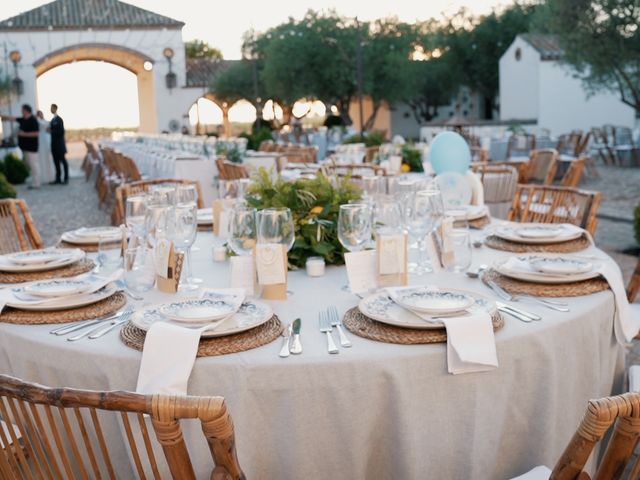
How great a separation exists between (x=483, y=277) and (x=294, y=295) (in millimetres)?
599

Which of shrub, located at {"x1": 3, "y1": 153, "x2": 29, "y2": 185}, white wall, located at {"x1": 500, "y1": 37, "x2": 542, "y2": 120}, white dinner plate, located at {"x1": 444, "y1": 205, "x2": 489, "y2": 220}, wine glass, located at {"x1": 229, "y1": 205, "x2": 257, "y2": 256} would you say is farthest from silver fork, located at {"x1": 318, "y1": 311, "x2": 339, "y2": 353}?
white wall, located at {"x1": 500, "y1": 37, "x2": 542, "y2": 120}

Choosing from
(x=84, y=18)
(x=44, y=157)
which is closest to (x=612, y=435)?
(x=44, y=157)

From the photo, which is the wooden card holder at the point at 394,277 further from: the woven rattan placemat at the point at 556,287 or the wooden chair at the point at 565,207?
the wooden chair at the point at 565,207

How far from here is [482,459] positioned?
5.71ft

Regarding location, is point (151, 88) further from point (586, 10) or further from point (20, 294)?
point (20, 294)

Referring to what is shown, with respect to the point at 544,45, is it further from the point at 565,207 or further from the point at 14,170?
the point at 565,207

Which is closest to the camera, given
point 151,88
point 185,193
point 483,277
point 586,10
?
point 483,277

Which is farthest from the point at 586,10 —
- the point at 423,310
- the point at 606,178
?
the point at 423,310

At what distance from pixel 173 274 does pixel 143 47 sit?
27695 mm

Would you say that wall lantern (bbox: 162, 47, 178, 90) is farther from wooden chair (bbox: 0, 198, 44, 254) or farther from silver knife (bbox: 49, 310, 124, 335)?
silver knife (bbox: 49, 310, 124, 335)

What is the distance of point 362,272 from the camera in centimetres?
219

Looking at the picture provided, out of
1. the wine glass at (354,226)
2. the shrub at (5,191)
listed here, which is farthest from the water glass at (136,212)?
the shrub at (5,191)

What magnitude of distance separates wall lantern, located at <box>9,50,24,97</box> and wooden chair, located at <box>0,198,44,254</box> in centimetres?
2440

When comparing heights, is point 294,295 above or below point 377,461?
above
